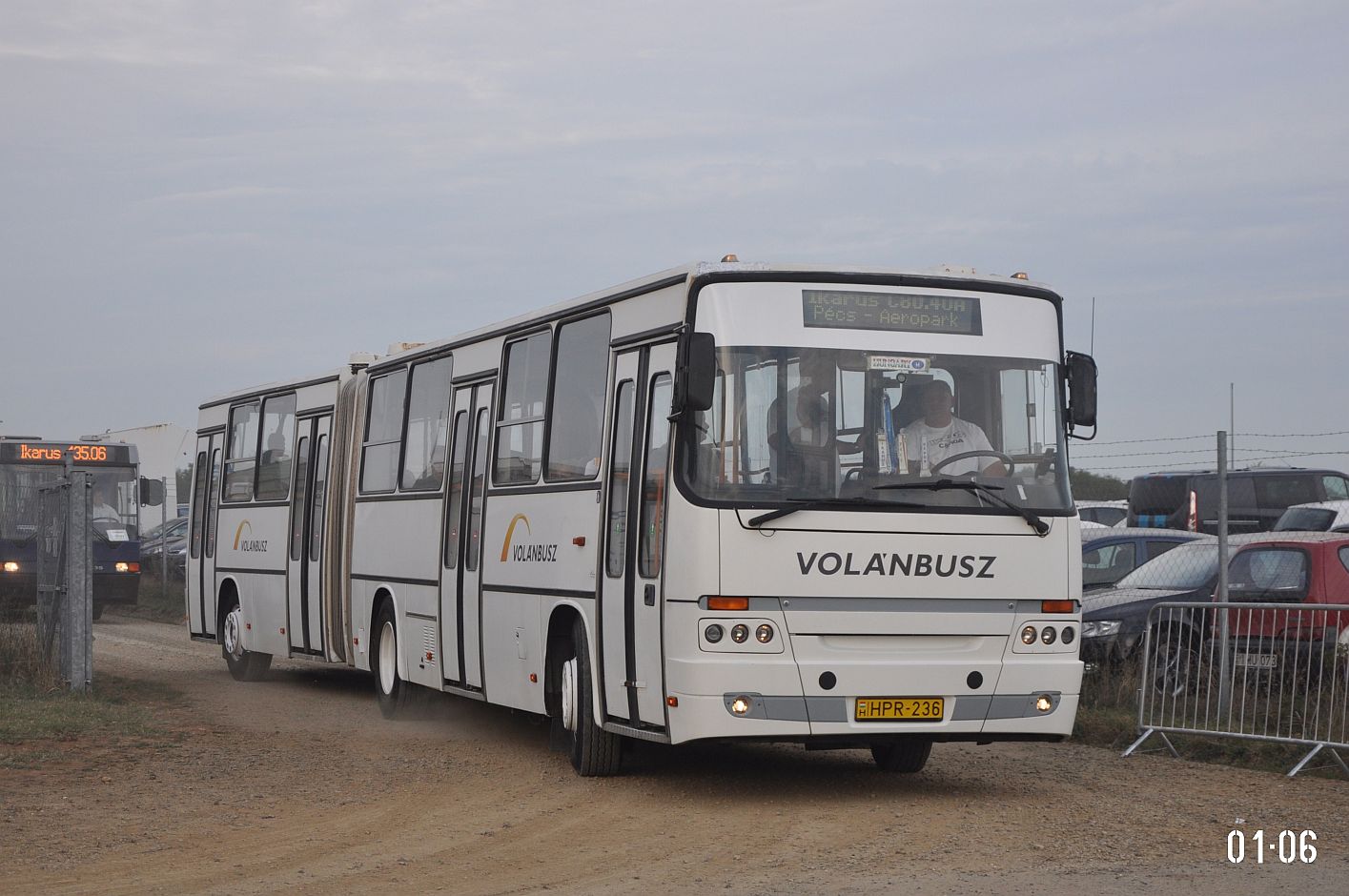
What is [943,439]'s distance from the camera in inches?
421

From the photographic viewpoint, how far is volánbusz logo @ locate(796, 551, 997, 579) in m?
10.4

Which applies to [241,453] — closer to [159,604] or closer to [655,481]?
[655,481]

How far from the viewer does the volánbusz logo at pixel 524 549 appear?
1251 centimetres

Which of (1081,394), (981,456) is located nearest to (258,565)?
(981,456)

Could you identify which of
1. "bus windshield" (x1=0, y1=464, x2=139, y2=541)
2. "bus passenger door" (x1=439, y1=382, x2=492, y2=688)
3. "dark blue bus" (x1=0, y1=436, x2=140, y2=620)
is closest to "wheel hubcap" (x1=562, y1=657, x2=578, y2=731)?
"bus passenger door" (x1=439, y1=382, x2=492, y2=688)

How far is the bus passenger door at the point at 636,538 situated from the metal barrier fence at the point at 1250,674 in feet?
14.1

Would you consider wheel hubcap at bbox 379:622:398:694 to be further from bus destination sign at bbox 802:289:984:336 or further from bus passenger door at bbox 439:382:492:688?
bus destination sign at bbox 802:289:984:336

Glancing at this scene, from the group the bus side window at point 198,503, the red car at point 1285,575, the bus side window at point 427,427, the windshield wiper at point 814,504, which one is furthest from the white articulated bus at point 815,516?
the bus side window at point 198,503

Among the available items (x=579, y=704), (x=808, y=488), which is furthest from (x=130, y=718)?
(x=808, y=488)

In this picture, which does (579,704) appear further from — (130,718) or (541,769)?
(130,718)

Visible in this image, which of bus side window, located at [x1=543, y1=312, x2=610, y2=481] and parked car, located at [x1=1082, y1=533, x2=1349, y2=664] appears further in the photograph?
parked car, located at [x1=1082, y1=533, x2=1349, y2=664]

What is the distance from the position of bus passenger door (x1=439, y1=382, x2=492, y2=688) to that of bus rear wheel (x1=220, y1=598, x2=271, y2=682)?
21.5 feet
